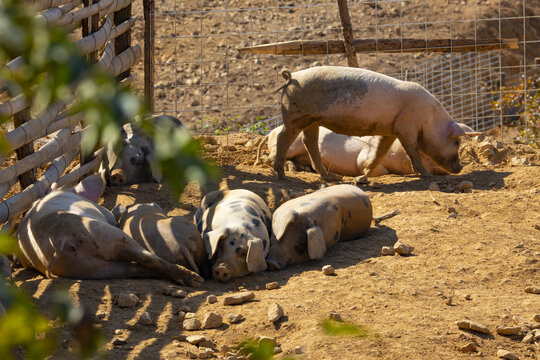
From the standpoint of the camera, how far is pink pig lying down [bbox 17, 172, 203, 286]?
438 centimetres

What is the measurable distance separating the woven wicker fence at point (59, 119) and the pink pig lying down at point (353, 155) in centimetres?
173

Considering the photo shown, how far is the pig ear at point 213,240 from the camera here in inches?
188

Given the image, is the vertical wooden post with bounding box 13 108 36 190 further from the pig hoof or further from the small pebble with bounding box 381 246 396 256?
the small pebble with bounding box 381 246 396 256

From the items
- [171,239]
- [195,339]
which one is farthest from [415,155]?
[195,339]

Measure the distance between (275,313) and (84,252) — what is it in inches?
47.3

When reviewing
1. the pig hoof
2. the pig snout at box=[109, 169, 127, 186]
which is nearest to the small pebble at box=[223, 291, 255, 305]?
the pig hoof

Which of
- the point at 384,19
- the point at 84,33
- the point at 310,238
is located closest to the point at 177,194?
the point at 310,238

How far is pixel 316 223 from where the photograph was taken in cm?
521

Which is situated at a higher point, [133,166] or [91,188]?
[91,188]

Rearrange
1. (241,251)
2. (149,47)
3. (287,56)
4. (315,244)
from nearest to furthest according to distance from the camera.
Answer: (241,251) → (315,244) → (149,47) → (287,56)

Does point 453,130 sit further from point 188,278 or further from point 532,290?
point 188,278

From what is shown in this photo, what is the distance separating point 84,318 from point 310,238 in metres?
4.31

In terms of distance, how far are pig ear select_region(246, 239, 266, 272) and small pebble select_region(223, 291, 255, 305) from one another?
514 millimetres

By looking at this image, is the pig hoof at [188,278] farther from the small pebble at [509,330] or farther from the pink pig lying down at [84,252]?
the small pebble at [509,330]
